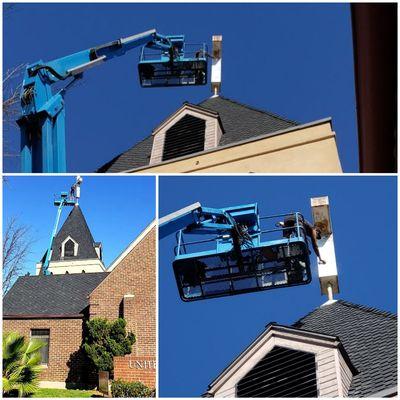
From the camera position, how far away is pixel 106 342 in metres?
16.9

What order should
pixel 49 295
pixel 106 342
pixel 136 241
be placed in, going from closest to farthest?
pixel 136 241 < pixel 106 342 < pixel 49 295

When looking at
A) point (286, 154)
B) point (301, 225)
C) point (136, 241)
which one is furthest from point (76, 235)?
point (301, 225)

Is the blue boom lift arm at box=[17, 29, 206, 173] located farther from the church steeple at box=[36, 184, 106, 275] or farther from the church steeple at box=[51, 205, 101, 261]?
the church steeple at box=[36, 184, 106, 275]

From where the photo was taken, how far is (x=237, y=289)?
14.5 m

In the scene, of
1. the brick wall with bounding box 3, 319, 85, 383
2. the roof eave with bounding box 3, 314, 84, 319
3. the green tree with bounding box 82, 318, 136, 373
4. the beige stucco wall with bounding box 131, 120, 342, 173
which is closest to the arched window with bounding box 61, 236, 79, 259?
the roof eave with bounding box 3, 314, 84, 319

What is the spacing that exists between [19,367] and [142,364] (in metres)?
2.09

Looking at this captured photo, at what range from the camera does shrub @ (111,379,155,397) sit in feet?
45.5

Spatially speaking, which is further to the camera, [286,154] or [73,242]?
[73,242]

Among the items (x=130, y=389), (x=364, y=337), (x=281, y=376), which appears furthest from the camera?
(x=130, y=389)

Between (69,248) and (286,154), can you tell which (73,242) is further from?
(286,154)

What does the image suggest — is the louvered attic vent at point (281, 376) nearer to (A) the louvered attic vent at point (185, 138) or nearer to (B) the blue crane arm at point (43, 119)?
(B) the blue crane arm at point (43, 119)

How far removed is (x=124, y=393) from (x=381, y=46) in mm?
7687

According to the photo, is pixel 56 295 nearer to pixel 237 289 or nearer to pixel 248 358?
pixel 237 289

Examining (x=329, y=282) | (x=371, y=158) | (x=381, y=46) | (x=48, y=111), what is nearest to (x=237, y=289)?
(x=329, y=282)
